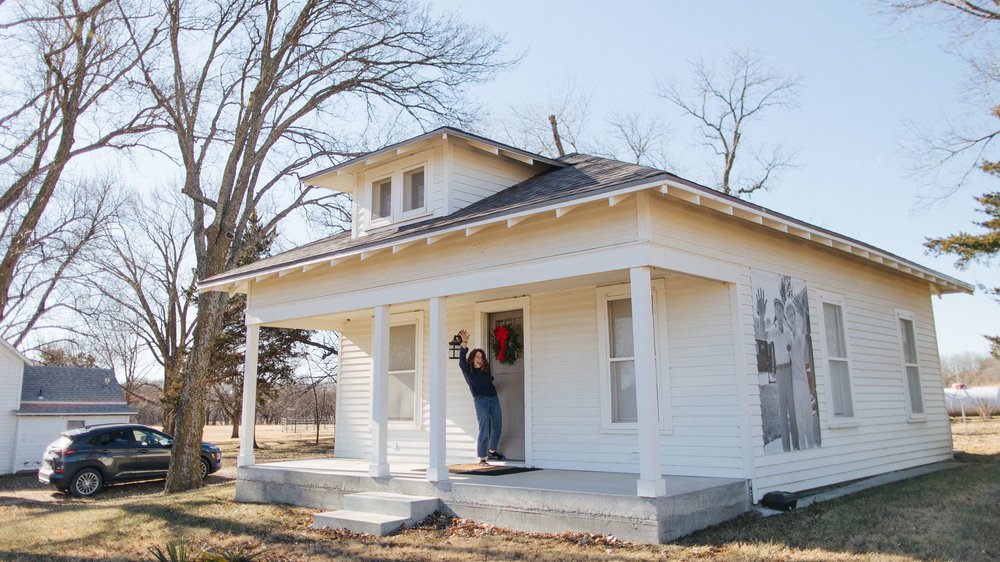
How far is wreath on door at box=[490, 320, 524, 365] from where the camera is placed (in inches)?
422

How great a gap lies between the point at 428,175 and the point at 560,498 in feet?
19.1

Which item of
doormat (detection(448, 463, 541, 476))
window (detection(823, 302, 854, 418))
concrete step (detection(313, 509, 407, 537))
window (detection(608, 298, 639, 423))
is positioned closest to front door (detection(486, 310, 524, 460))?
doormat (detection(448, 463, 541, 476))

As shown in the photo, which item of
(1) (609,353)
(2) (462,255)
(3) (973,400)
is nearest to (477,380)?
(1) (609,353)

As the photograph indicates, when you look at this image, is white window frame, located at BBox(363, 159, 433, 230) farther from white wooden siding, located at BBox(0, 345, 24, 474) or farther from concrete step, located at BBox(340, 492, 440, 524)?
white wooden siding, located at BBox(0, 345, 24, 474)

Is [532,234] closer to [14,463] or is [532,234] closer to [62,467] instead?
[62,467]

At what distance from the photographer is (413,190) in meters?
11.7

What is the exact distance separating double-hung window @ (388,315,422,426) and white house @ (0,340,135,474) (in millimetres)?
19800

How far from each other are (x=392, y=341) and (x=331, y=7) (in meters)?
9.13

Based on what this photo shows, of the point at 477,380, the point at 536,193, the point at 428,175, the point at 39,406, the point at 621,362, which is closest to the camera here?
the point at 536,193

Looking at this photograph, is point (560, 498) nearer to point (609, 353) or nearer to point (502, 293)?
point (609, 353)

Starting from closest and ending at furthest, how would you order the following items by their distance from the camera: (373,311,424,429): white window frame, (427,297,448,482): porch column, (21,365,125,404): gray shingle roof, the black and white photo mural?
the black and white photo mural, (427,297,448,482): porch column, (373,311,424,429): white window frame, (21,365,125,404): gray shingle roof

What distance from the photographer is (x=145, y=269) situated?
107 ft

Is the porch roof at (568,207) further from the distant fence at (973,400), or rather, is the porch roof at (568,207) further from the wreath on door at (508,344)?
the distant fence at (973,400)

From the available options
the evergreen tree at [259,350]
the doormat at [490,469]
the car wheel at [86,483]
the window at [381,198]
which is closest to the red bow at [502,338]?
the doormat at [490,469]
